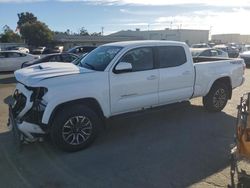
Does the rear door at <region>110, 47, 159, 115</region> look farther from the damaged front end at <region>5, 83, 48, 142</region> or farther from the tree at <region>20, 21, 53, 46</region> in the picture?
the tree at <region>20, 21, 53, 46</region>

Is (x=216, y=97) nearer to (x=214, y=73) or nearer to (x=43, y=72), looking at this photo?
(x=214, y=73)

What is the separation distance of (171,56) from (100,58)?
1623 mm

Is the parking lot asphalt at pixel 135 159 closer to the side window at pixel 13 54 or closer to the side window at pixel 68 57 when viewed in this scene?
the side window at pixel 68 57

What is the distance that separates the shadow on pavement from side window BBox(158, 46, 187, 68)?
1.37 meters

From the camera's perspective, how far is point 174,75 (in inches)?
268

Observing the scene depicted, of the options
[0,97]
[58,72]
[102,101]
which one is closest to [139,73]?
[102,101]

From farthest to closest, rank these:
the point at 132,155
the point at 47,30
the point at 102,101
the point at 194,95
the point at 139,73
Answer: the point at 47,30 < the point at 194,95 < the point at 139,73 < the point at 102,101 < the point at 132,155

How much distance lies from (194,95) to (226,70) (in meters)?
1.29

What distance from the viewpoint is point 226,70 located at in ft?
26.2

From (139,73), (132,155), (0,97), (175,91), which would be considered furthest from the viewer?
(0,97)

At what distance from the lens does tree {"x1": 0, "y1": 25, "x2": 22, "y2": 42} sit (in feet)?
243

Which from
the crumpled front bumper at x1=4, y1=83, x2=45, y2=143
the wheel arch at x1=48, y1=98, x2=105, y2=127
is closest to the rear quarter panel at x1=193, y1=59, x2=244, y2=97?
the wheel arch at x1=48, y1=98, x2=105, y2=127

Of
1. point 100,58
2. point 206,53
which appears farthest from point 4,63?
point 100,58

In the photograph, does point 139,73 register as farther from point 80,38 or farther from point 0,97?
point 80,38
